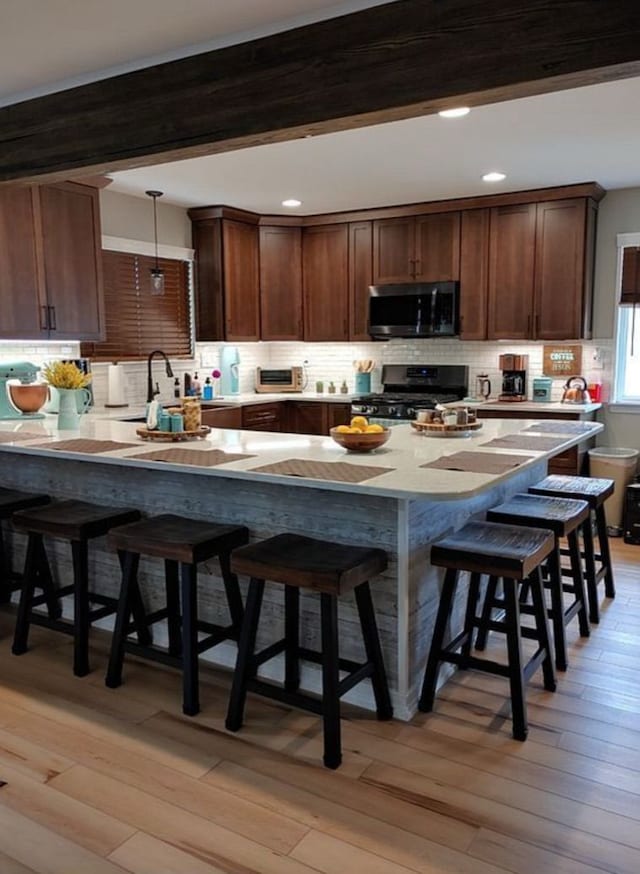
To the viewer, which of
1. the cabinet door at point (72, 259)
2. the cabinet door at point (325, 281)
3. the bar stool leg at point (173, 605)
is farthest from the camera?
the cabinet door at point (325, 281)

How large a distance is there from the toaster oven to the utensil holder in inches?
22.2

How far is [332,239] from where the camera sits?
6207 millimetres

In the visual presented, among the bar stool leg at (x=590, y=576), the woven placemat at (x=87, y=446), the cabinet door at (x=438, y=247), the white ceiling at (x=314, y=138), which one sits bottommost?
the bar stool leg at (x=590, y=576)

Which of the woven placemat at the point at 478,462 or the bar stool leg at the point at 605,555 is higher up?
the woven placemat at the point at 478,462

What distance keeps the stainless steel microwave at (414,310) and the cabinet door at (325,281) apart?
0.32 m

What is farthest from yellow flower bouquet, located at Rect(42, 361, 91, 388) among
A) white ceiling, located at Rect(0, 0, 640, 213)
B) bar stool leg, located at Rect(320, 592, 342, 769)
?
bar stool leg, located at Rect(320, 592, 342, 769)

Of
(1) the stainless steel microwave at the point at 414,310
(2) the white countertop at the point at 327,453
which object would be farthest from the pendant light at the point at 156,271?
(1) the stainless steel microwave at the point at 414,310

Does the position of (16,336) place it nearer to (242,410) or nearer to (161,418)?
(161,418)

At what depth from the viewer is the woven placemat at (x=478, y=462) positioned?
2502 mm

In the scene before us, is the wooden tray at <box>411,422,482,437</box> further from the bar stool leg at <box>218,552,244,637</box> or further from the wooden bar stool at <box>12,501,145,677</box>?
the wooden bar stool at <box>12,501,145,677</box>

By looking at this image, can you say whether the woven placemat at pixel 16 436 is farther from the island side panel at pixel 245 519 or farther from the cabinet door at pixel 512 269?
the cabinet door at pixel 512 269

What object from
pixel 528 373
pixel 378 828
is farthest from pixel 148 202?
pixel 378 828

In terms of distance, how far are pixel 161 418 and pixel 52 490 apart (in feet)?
2.37

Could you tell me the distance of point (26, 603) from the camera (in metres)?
3.06
